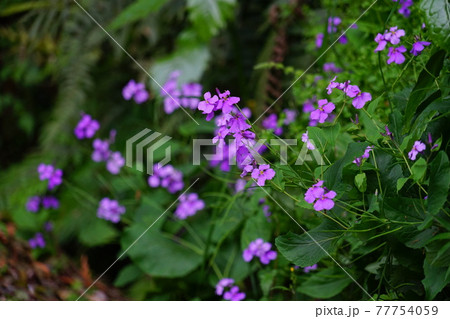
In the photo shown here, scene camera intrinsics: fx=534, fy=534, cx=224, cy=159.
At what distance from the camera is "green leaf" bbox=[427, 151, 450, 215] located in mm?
583

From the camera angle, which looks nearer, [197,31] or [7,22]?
[197,31]

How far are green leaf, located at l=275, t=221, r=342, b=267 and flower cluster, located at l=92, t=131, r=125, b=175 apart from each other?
899 mm

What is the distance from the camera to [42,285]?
4.93ft

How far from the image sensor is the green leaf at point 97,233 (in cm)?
178

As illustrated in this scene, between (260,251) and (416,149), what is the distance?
44cm

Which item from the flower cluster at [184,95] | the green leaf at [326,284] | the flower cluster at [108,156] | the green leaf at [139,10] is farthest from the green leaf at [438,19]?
the green leaf at [139,10]

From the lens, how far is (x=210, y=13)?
1.75 metres

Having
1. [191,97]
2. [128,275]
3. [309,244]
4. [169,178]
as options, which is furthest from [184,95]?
[309,244]

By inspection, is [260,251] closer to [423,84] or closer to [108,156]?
[423,84]
